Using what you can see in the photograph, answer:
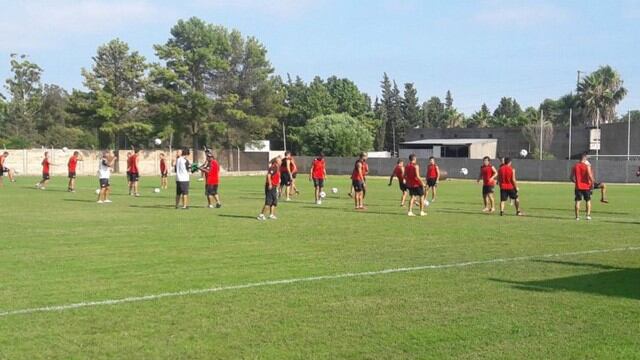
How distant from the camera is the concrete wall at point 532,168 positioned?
51406 millimetres

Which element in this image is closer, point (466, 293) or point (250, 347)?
point (250, 347)

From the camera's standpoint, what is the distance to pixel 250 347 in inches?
249

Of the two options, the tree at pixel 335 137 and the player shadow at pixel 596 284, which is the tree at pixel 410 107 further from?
the player shadow at pixel 596 284

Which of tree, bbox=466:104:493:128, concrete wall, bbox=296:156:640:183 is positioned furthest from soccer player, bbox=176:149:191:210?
tree, bbox=466:104:493:128

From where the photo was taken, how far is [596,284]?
30.8 ft

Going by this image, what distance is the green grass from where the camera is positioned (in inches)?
252

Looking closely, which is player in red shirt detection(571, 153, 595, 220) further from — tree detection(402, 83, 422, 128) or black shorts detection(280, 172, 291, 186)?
tree detection(402, 83, 422, 128)

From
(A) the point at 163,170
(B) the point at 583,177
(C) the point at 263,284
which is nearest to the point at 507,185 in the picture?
(B) the point at 583,177

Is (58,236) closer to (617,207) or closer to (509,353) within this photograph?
(509,353)

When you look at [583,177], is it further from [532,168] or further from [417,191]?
[532,168]

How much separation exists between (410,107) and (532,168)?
66.1 meters

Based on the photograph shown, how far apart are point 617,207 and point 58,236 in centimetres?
1892

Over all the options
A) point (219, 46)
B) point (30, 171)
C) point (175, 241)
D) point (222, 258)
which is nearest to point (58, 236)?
point (175, 241)

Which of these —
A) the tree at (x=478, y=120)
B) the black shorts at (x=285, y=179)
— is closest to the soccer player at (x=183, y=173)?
the black shorts at (x=285, y=179)
